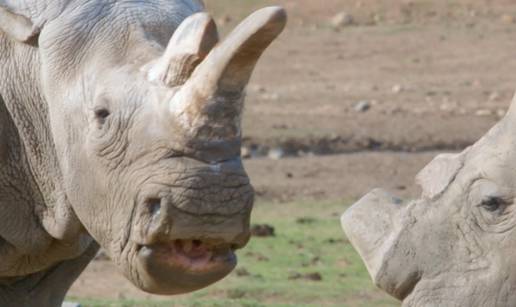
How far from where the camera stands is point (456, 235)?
22.8 ft

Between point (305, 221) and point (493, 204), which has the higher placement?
point (493, 204)

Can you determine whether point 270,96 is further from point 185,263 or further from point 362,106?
point 185,263

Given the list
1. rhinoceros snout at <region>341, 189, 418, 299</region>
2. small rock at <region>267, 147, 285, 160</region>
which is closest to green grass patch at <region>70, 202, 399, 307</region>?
small rock at <region>267, 147, 285, 160</region>

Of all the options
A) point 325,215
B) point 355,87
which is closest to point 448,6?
point 355,87

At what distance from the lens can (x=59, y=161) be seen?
6734 millimetres

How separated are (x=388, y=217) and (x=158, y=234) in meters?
1.09

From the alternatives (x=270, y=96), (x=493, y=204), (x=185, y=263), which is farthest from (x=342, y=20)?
(x=185, y=263)

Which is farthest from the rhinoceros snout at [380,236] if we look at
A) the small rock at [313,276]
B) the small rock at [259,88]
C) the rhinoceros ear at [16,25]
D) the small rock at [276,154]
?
the small rock at [259,88]

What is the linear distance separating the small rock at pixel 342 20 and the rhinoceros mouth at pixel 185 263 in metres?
15.5

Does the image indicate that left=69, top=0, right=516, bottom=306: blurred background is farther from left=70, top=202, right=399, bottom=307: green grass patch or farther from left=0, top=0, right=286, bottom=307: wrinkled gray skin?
left=0, top=0, right=286, bottom=307: wrinkled gray skin

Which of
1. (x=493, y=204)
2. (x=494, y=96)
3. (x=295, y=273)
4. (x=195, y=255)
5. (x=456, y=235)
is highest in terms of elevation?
(x=195, y=255)

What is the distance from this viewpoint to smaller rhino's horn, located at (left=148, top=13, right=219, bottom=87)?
6.09m

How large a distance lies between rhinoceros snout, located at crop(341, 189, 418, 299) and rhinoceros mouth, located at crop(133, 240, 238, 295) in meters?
0.88

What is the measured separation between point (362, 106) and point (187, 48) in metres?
11.4
